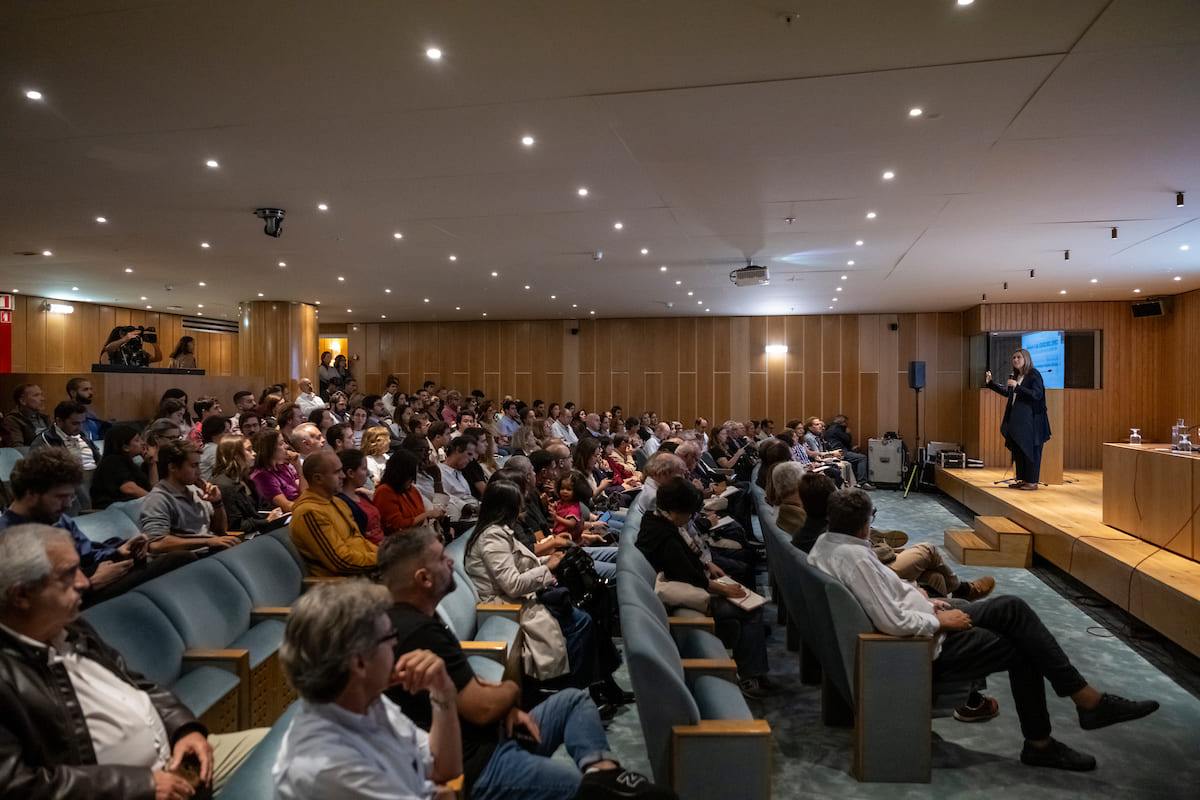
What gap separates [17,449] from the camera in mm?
5625

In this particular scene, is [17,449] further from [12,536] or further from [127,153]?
[12,536]

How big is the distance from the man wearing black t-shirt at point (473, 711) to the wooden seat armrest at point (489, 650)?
0.49 m

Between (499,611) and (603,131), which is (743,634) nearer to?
(499,611)

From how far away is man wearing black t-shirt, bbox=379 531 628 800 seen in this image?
1861 mm

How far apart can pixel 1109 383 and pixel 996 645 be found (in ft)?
41.5

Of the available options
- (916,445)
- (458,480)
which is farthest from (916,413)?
(458,480)

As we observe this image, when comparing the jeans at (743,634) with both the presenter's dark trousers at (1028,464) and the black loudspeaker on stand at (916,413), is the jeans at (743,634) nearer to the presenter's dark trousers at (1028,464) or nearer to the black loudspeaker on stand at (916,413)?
the presenter's dark trousers at (1028,464)

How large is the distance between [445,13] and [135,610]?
2.72 m

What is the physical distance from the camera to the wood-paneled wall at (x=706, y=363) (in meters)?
15.0

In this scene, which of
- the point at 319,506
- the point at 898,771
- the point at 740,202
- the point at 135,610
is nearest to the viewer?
the point at 135,610

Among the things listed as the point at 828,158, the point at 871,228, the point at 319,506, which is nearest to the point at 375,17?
the point at 319,506

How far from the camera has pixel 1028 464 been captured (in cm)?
908

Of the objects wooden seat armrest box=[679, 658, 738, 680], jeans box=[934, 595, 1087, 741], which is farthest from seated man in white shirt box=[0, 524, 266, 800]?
jeans box=[934, 595, 1087, 741]

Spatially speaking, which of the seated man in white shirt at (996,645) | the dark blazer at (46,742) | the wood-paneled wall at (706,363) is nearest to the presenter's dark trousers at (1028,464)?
the wood-paneled wall at (706,363)
